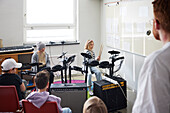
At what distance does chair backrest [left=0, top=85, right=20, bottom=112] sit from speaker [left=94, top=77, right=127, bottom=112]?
4.75 feet

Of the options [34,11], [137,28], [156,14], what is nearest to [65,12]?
[34,11]

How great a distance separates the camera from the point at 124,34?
4.99 m

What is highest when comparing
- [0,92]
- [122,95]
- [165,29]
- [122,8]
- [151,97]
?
[122,8]

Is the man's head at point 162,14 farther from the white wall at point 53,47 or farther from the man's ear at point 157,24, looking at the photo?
the white wall at point 53,47

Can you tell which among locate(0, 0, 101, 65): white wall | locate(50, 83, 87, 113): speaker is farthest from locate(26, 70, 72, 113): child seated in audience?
locate(0, 0, 101, 65): white wall

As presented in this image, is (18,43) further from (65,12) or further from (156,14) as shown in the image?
(156,14)

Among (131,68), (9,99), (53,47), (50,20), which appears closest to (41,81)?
(9,99)

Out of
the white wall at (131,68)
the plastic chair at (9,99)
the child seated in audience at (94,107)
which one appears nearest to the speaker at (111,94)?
the white wall at (131,68)

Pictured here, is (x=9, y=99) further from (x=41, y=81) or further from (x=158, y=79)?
(x=158, y=79)

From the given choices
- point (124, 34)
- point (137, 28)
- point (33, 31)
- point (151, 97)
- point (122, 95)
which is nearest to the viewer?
point (151, 97)

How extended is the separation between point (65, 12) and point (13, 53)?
227cm

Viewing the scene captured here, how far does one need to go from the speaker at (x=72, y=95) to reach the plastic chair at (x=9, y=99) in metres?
0.67

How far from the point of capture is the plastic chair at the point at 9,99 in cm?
266

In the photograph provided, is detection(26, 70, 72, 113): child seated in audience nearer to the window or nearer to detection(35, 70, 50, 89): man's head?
detection(35, 70, 50, 89): man's head
